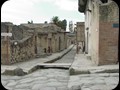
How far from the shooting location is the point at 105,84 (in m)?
8.19

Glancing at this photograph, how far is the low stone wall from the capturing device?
51.8ft

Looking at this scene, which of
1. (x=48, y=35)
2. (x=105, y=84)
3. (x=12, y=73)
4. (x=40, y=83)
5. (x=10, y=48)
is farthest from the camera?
(x=48, y=35)

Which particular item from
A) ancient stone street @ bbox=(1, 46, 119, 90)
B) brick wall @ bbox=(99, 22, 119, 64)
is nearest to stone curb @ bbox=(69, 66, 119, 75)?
ancient stone street @ bbox=(1, 46, 119, 90)

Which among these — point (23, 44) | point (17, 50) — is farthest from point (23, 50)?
point (17, 50)

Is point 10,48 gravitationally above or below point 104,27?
below

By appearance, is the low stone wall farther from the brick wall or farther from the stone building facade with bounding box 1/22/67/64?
the brick wall

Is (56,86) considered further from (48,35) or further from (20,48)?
(48,35)

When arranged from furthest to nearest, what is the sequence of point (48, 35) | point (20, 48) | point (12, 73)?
point (48, 35) → point (20, 48) → point (12, 73)

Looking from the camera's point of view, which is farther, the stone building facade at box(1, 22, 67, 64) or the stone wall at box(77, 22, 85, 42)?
the stone wall at box(77, 22, 85, 42)

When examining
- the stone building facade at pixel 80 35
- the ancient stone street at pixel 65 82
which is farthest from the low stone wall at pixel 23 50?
the stone building facade at pixel 80 35

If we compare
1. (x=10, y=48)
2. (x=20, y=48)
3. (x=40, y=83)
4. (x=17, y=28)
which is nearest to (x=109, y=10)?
(x=40, y=83)

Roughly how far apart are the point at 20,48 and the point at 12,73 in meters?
5.60

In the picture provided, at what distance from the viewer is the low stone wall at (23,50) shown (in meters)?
15.8

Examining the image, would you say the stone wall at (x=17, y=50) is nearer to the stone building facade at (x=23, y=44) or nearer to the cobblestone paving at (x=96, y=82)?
the stone building facade at (x=23, y=44)
